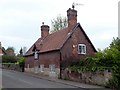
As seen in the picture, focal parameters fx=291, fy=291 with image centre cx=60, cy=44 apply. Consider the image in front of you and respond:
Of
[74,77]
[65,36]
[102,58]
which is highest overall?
[65,36]

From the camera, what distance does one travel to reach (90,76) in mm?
30344

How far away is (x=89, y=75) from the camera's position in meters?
30.6

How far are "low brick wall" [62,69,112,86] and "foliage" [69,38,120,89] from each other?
0.45 metres

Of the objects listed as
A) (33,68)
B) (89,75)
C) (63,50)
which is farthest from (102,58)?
(33,68)

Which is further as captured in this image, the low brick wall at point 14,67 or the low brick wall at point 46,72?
the low brick wall at point 14,67

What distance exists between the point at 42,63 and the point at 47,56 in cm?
288

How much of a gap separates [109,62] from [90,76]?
339 centimetres

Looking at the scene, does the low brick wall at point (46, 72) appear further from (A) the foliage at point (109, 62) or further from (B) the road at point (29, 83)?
(A) the foliage at point (109, 62)

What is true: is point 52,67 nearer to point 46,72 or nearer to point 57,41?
point 46,72

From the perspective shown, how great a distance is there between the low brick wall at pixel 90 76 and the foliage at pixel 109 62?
45 cm

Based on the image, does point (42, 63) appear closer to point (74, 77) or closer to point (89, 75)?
point (74, 77)

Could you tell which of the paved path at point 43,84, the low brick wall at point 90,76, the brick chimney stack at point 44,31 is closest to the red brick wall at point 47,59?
the low brick wall at point 90,76

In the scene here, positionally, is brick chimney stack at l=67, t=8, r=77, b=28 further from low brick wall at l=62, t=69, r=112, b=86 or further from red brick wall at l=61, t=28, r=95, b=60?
low brick wall at l=62, t=69, r=112, b=86

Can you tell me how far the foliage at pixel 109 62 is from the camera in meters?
25.9
